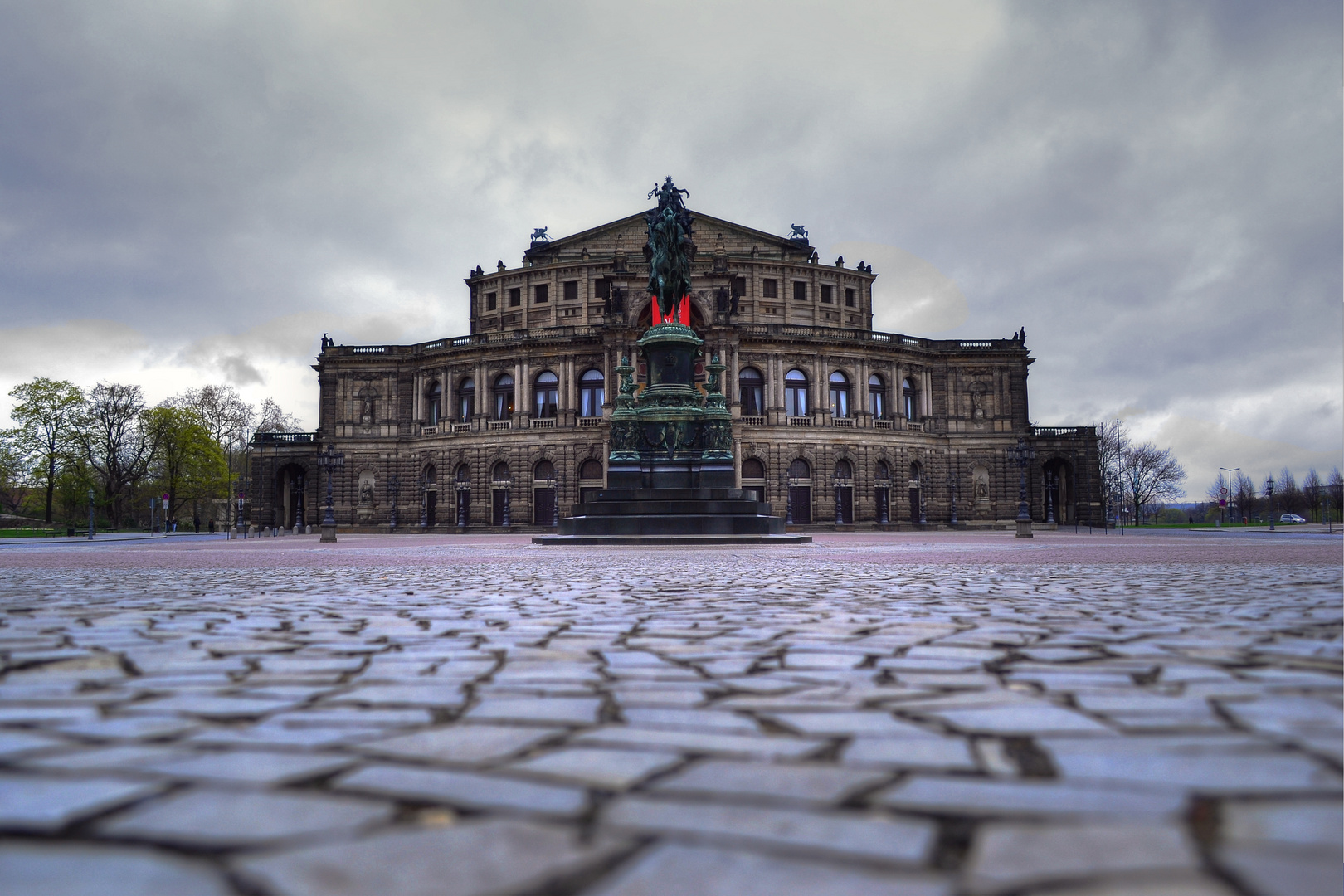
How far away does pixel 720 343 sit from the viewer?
46375 millimetres

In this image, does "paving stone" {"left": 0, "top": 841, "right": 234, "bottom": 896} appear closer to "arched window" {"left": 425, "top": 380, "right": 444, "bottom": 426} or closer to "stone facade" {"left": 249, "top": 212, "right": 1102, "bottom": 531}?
"stone facade" {"left": 249, "top": 212, "right": 1102, "bottom": 531}

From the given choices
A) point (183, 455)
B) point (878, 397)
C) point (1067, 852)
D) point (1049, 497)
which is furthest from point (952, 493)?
point (1067, 852)

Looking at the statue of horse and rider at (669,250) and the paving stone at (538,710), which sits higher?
the statue of horse and rider at (669,250)

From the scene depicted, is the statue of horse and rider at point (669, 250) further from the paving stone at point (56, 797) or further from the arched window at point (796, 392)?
the arched window at point (796, 392)

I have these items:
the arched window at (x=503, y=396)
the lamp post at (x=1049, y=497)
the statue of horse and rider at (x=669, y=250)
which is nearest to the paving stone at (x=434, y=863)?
the statue of horse and rider at (x=669, y=250)

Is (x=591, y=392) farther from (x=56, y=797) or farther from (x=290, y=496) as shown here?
(x=56, y=797)

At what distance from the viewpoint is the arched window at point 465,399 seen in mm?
51469

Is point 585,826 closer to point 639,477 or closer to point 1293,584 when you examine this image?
point 1293,584

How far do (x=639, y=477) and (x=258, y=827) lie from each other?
1890 cm

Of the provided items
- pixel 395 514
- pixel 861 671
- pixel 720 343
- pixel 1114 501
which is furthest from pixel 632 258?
pixel 861 671

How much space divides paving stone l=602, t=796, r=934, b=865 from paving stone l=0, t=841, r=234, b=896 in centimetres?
64

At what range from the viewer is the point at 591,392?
49.5m

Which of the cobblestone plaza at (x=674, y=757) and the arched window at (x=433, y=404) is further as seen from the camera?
the arched window at (x=433, y=404)

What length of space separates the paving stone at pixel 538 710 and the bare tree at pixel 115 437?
187 ft
